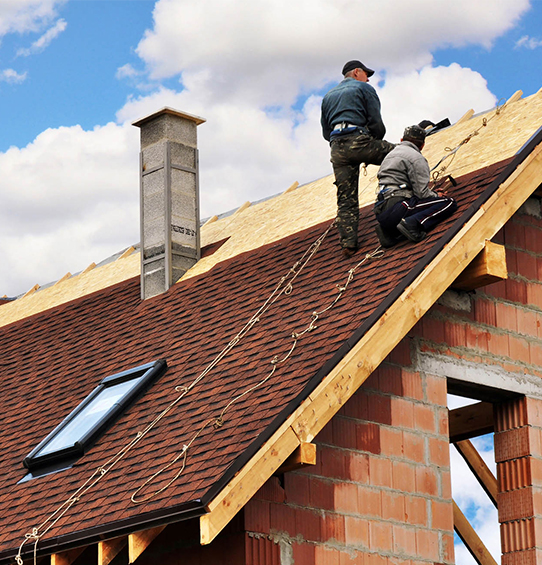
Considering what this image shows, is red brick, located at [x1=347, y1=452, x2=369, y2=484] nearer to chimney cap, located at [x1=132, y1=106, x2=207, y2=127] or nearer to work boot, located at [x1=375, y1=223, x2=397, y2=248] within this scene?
work boot, located at [x1=375, y1=223, x2=397, y2=248]

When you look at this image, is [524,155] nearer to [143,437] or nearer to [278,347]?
[278,347]

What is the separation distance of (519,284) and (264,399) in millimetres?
3431

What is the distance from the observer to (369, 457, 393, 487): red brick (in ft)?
30.6

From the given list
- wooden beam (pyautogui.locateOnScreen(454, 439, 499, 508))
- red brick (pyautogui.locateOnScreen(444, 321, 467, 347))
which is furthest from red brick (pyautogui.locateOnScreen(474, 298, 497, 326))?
wooden beam (pyautogui.locateOnScreen(454, 439, 499, 508))

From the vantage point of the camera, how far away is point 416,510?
948cm

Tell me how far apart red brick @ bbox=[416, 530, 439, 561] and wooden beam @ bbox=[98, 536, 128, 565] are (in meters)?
2.58

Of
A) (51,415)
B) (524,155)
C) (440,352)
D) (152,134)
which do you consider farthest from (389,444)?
(152,134)

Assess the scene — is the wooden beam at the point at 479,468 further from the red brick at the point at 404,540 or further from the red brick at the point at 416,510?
the red brick at the point at 404,540

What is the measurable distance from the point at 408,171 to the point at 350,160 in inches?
36.2

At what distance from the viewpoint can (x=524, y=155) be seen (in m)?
10.3

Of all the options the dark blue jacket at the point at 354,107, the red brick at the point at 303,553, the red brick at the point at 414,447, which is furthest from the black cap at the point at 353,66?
the red brick at the point at 303,553

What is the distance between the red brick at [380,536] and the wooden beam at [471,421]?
14.1 ft

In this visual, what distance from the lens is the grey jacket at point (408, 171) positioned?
1051cm

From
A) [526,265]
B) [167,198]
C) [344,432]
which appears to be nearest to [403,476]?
[344,432]
